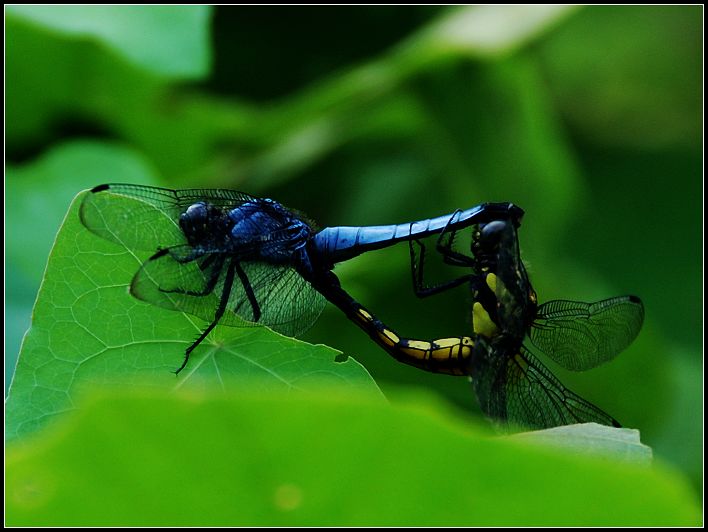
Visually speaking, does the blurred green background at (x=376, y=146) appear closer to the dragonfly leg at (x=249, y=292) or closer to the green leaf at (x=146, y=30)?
the green leaf at (x=146, y=30)

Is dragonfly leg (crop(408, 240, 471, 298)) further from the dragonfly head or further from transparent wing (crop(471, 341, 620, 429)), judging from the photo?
the dragonfly head

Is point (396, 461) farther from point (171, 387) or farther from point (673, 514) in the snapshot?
point (171, 387)

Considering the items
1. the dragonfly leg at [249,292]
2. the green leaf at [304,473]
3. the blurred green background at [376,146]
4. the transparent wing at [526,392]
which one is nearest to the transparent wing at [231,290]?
the dragonfly leg at [249,292]

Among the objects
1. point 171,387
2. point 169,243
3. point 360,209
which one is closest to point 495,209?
point 169,243


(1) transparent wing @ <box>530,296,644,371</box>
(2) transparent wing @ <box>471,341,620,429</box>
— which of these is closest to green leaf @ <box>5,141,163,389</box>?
(2) transparent wing @ <box>471,341,620,429</box>

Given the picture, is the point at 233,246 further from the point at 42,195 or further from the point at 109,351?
the point at 42,195

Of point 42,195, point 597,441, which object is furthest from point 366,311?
point 42,195
